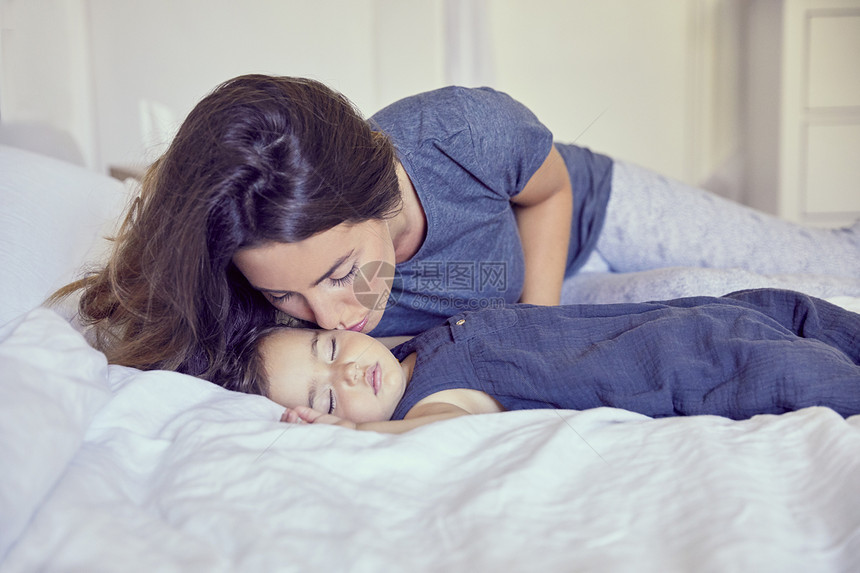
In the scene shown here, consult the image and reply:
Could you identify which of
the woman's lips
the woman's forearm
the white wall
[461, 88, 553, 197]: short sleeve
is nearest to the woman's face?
the woman's lips

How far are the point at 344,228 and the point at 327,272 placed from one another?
65 mm

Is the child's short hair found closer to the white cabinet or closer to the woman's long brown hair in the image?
the woman's long brown hair

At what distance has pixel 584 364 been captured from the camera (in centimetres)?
84

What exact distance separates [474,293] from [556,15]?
1858 millimetres

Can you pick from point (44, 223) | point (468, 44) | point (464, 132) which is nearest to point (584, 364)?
point (464, 132)

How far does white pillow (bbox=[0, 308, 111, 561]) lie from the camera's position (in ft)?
1.62

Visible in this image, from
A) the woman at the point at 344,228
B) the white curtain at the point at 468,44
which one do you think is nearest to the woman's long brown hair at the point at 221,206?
the woman at the point at 344,228

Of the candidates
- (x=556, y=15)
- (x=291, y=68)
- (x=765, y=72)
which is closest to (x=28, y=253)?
(x=291, y=68)

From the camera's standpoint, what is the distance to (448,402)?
0.87 m

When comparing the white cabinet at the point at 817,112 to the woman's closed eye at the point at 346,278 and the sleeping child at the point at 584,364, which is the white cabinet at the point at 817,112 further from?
the woman's closed eye at the point at 346,278

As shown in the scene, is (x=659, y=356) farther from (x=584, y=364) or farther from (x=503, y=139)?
(x=503, y=139)

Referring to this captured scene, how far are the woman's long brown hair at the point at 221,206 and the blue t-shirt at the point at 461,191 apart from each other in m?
0.13

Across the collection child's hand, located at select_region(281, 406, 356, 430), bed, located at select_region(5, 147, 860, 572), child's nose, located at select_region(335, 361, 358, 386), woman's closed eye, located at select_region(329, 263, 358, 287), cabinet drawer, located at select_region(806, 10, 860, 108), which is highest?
cabinet drawer, located at select_region(806, 10, 860, 108)

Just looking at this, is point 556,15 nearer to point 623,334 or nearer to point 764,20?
point 764,20
